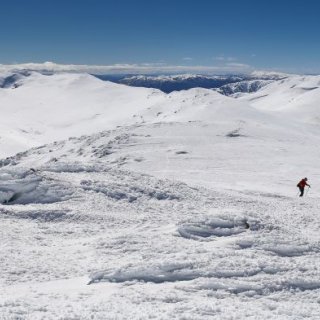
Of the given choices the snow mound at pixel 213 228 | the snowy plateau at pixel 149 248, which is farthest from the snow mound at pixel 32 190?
the snow mound at pixel 213 228

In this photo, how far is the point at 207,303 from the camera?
603 inches

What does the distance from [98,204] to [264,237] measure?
396 inches

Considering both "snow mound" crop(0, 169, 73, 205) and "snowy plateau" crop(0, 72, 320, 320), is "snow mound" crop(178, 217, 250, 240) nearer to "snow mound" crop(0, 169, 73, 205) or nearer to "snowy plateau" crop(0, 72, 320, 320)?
"snowy plateau" crop(0, 72, 320, 320)

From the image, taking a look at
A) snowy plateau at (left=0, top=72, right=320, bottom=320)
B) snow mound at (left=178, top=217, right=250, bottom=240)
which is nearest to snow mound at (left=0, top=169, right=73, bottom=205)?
snowy plateau at (left=0, top=72, right=320, bottom=320)

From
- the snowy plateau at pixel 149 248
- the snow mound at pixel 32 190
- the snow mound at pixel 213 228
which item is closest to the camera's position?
the snowy plateau at pixel 149 248

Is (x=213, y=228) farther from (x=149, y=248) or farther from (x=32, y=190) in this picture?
(x=32, y=190)

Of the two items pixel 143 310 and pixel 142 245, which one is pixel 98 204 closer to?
pixel 142 245

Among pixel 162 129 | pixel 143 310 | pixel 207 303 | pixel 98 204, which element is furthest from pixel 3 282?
pixel 162 129

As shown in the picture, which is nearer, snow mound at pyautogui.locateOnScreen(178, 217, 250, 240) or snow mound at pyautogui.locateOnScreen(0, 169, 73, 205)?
snow mound at pyautogui.locateOnScreen(178, 217, 250, 240)

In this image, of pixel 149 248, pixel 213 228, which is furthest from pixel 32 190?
pixel 213 228

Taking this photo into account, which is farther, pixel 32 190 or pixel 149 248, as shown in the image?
pixel 32 190

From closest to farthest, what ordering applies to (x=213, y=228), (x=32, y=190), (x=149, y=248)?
1. (x=149, y=248)
2. (x=213, y=228)
3. (x=32, y=190)

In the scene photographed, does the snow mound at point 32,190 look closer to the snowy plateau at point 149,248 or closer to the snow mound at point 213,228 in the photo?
the snowy plateau at point 149,248

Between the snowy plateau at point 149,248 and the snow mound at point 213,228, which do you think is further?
the snow mound at point 213,228
